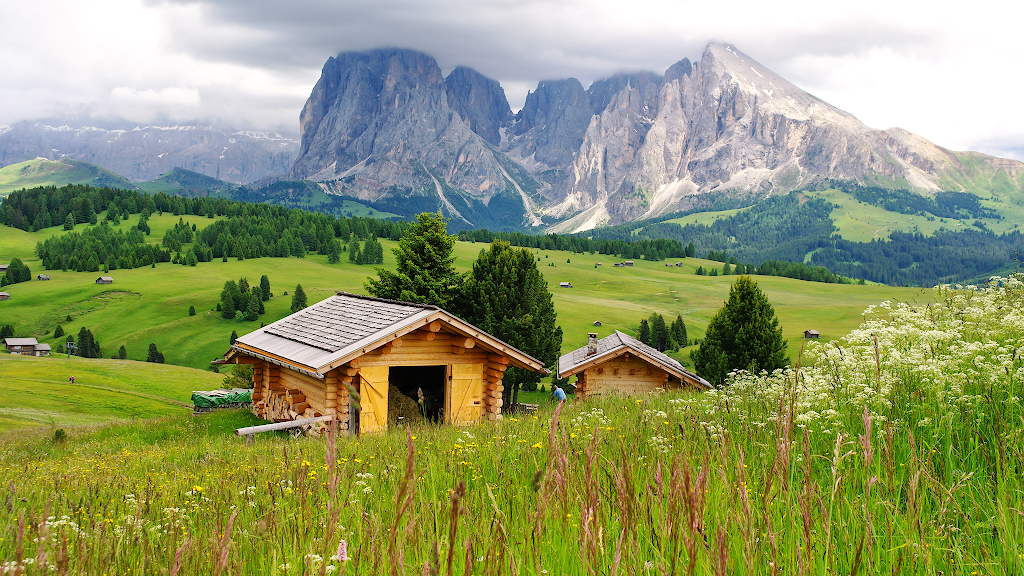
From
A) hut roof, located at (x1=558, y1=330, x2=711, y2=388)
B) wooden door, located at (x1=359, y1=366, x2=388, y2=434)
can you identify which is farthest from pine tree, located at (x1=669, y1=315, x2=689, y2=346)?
wooden door, located at (x1=359, y1=366, x2=388, y2=434)

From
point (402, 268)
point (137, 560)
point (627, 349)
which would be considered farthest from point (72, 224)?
point (137, 560)

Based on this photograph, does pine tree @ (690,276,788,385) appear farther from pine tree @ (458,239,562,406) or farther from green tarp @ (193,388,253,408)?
green tarp @ (193,388,253,408)

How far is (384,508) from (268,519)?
92 centimetres

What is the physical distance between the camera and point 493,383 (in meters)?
20.5

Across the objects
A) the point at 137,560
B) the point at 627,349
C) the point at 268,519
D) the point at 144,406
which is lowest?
the point at 144,406

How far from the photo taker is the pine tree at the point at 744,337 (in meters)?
40.1

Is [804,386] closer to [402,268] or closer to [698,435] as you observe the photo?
[698,435]

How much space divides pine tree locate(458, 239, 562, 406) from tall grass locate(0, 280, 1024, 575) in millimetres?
33085

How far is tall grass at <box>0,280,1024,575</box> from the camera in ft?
6.77

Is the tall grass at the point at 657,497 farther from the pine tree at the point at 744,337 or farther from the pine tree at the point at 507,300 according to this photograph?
the pine tree at the point at 744,337

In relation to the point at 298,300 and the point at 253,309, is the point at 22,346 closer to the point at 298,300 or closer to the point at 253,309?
the point at 253,309

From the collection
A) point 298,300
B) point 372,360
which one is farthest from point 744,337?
point 298,300

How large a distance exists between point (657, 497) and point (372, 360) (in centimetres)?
1613

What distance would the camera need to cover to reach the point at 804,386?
5.93 metres
